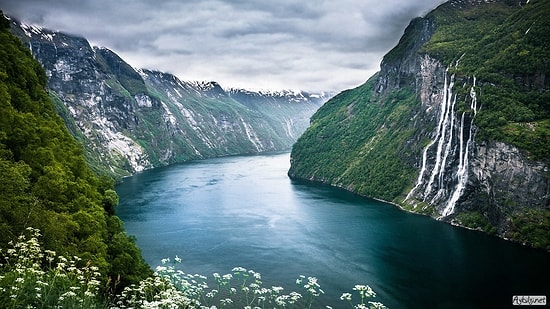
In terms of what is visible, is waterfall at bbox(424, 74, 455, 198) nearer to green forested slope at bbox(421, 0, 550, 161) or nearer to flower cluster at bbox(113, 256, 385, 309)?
green forested slope at bbox(421, 0, 550, 161)

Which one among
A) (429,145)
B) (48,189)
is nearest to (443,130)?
(429,145)

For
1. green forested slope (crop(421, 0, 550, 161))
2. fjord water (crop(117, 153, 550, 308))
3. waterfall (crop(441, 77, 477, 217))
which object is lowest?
fjord water (crop(117, 153, 550, 308))

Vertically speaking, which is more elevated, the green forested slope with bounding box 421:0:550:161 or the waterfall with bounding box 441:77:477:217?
the green forested slope with bounding box 421:0:550:161

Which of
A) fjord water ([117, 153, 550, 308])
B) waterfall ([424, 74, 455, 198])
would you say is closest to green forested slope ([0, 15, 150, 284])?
fjord water ([117, 153, 550, 308])

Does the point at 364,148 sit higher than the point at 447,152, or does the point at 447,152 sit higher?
the point at 364,148

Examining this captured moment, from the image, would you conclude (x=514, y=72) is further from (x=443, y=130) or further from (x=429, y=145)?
(x=429, y=145)

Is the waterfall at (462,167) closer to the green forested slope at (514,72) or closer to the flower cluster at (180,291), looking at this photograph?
the green forested slope at (514,72)

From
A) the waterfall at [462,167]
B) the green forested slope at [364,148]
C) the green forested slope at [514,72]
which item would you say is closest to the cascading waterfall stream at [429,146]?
the green forested slope at [364,148]
